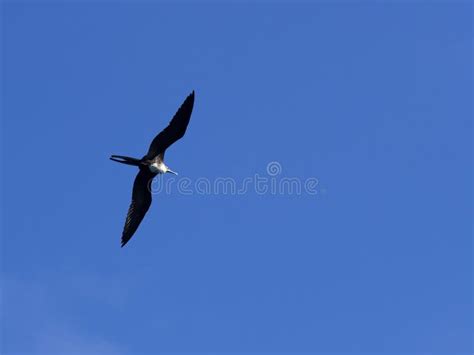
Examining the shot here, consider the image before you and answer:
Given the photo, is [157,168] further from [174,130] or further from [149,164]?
[174,130]

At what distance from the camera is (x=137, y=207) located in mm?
27656

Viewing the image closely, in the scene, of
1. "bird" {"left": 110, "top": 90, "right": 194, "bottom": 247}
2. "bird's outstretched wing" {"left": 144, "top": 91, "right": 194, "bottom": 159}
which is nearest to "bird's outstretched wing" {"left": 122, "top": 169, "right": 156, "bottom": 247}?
"bird" {"left": 110, "top": 90, "right": 194, "bottom": 247}

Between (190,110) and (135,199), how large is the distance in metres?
3.69

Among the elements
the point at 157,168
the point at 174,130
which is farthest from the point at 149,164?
the point at 174,130

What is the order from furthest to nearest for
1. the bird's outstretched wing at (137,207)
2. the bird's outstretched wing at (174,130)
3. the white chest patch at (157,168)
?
the bird's outstretched wing at (137,207), the white chest patch at (157,168), the bird's outstretched wing at (174,130)

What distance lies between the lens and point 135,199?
27594mm

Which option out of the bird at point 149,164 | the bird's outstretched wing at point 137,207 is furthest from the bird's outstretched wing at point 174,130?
the bird's outstretched wing at point 137,207

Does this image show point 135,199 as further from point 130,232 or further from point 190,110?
point 190,110

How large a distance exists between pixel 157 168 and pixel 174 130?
1.50m

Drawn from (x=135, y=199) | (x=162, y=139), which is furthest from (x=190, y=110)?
(x=135, y=199)

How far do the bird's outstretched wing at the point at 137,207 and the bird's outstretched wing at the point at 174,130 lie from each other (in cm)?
132

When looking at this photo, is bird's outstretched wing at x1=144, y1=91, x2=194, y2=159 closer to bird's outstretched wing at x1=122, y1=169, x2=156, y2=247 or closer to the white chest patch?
the white chest patch

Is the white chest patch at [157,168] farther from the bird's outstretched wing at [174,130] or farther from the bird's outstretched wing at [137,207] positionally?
the bird's outstretched wing at [137,207]

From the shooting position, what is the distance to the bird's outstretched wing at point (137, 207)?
27.5m
